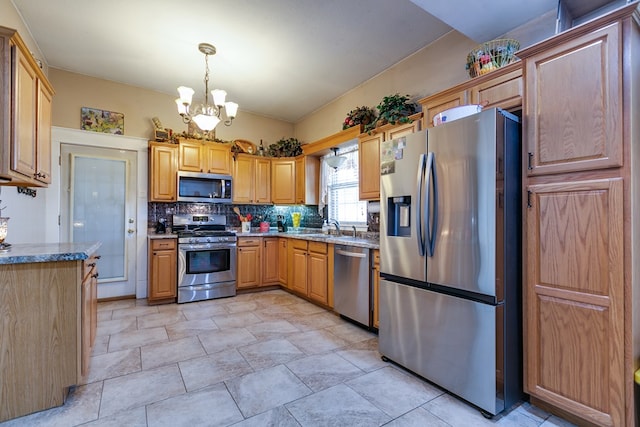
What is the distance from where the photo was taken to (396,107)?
3.04 meters

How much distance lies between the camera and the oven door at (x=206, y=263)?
13.4 feet

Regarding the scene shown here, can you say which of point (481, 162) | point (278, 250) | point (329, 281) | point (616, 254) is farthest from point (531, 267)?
point (278, 250)

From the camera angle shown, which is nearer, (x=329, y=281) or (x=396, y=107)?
(x=396, y=107)

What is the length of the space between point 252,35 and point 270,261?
3096mm

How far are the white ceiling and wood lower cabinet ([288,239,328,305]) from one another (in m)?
2.23

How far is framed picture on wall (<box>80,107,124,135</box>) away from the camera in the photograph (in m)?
Result: 3.98

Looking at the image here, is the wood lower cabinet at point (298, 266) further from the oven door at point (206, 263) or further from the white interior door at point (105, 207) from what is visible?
the white interior door at point (105, 207)

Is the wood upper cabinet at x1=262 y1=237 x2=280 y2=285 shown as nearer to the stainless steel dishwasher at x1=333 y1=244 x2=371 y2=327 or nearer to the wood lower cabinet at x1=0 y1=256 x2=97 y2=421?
the stainless steel dishwasher at x1=333 y1=244 x2=371 y2=327

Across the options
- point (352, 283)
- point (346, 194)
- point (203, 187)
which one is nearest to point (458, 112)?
point (352, 283)

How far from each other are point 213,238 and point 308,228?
1659 mm

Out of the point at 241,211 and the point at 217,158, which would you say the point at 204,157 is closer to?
the point at 217,158

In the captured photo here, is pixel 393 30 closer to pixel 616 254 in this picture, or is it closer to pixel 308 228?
pixel 616 254

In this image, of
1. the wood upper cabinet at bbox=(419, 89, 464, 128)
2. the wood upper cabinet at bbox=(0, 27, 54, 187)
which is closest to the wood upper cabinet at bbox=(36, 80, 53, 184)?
the wood upper cabinet at bbox=(0, 27, 54, 187)

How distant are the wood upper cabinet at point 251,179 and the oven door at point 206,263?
2.88ft
